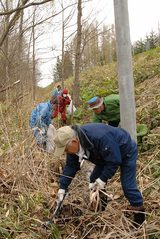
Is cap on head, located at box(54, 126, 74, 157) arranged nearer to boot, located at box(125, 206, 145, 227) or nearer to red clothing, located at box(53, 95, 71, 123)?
boot, located at box(125, 206, 145, 227)

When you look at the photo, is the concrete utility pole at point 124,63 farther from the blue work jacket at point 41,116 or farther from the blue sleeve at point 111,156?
the blue work jacket at point 41,116

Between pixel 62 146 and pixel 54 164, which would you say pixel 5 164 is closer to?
pixel 54 164

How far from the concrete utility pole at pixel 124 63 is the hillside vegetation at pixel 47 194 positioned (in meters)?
0.91

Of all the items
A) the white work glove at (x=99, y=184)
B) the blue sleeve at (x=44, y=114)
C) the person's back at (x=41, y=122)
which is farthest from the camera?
the blue sleeve at (x=44, y=114)

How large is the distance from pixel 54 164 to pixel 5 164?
0.88 m

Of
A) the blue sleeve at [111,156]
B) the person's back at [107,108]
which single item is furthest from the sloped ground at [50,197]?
the person's back at [107,108]

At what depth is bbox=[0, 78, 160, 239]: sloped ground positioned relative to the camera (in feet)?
11.7

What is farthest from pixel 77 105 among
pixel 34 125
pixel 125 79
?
pixel 125 79

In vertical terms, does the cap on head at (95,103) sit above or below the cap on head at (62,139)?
above

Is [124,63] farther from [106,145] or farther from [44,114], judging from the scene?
[44,114]

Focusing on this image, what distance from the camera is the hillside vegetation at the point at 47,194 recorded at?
3564 millimetres

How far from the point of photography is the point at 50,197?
416 cm

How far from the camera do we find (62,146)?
10.6 feet

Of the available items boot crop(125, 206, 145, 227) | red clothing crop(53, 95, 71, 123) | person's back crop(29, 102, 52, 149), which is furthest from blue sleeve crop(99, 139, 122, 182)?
red clothing crop(53, 95, 71, 123)
